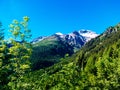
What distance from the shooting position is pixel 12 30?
30062 millimetres

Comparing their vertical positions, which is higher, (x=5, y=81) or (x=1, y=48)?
(x=1, y=48)

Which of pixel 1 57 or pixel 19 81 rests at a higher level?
pixel 1 57

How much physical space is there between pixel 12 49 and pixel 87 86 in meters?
25.6

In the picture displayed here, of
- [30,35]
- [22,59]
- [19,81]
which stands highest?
[30,35]

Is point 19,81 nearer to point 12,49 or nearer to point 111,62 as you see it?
point 12,49

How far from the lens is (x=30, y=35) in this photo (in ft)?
99.1

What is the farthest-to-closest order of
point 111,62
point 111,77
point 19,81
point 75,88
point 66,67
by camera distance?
point 111,62, point 111,77, point 75,88, point 66,67, point 19,81

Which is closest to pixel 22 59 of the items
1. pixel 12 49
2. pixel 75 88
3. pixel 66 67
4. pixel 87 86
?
pixel 12 49

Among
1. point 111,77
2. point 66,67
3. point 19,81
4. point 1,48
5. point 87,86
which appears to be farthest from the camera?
point 111,77

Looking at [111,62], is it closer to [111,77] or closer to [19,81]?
[111,77]

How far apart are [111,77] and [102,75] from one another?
318 centimetres

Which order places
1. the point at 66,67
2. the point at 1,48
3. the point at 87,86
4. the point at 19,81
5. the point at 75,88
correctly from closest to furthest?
the point at 1,48, the point at 19,81, the point at 66,67, the point at 75,88, the point at 87,86

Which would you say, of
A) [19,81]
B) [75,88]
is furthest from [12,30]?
[75,88]

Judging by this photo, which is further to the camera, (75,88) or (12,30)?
(75,88)
